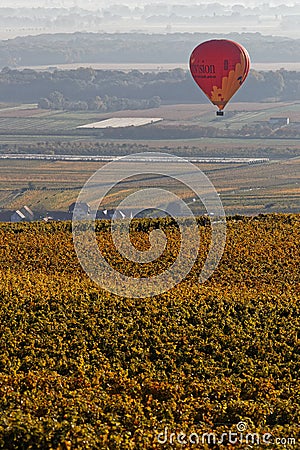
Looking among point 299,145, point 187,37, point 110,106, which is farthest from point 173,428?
point 187,37

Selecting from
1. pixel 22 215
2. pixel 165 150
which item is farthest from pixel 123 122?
pixel 22 215

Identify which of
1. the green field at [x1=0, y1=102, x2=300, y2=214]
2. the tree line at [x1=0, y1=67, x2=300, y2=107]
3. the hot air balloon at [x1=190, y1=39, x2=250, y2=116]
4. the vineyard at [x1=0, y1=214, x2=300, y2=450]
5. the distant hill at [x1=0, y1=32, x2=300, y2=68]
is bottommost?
the vineyard at [x1=0, y1=214, x2=300, y2=450]

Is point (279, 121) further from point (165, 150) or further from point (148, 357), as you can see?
point (148, 357)

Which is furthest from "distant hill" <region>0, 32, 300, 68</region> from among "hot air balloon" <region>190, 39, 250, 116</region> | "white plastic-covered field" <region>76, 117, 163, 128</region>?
"hot air balloon" <region>190, 39, 250, 116</region>

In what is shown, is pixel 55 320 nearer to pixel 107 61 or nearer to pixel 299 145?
pixel 299 145

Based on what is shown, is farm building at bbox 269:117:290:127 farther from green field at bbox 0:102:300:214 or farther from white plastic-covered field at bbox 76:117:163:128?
white plastic-covered field at bbox 76:117:163:128

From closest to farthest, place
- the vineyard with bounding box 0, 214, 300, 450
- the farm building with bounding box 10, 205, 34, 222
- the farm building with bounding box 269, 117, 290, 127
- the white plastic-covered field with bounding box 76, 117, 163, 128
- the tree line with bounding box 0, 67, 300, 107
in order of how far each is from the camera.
Result: the vineyard with bounding box 0, 214, 300, 450
the farm building with bounding box 10, 205, 34, 222
the farm building with bounding box 269, 117, 290, 127
the white plastic-covered field with bounding box 76, 117, 163, 128
the tree line with bounding box 0, 67, 300, 107

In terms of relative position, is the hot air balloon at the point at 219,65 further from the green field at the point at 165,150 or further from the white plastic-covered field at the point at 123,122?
the white plastic-covered field at the point at 123,122
